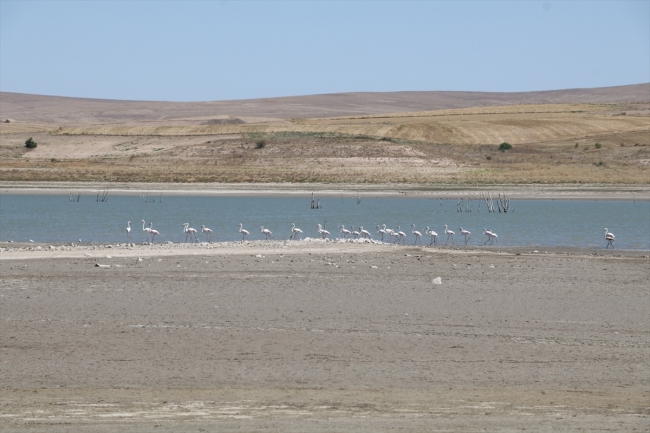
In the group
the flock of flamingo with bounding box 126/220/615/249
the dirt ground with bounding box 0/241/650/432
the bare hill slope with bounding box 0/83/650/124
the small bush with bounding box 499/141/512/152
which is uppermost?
the bare hill slope with bounding box 0/83/650/124

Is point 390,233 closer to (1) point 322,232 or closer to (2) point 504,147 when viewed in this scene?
(1) point 322,232

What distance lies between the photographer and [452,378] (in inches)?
389

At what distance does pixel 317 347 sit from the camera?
11078 millimetres

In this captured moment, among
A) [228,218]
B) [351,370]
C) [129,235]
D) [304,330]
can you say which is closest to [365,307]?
[304,330]

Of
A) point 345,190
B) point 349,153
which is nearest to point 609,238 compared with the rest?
point 345,190

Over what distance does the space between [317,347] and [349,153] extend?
53959 millimetres

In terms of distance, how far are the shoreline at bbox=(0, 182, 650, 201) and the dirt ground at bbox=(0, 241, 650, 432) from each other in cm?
3010

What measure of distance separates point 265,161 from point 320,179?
937 centimetres

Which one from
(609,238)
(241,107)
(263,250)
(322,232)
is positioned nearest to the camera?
(263,250)

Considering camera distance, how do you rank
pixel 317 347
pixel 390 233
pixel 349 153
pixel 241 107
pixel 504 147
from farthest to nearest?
pixel 241 107 → pixel 504 147 → pixel 349 153 → pixel 390 233 → pixel 317 347

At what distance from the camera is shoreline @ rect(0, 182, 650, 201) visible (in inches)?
1881

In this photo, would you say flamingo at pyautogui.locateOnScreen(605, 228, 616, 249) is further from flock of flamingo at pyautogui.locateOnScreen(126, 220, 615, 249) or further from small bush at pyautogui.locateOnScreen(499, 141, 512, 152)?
small bush at pyautogui.locateOnScreen(499, 141, 512, 152)

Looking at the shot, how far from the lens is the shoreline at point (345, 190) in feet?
157

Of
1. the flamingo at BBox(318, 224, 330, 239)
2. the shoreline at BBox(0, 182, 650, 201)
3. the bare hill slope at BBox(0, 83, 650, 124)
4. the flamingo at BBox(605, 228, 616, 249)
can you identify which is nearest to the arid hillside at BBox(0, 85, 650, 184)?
the shoreline at BBox(0, 182, 650, 201)
